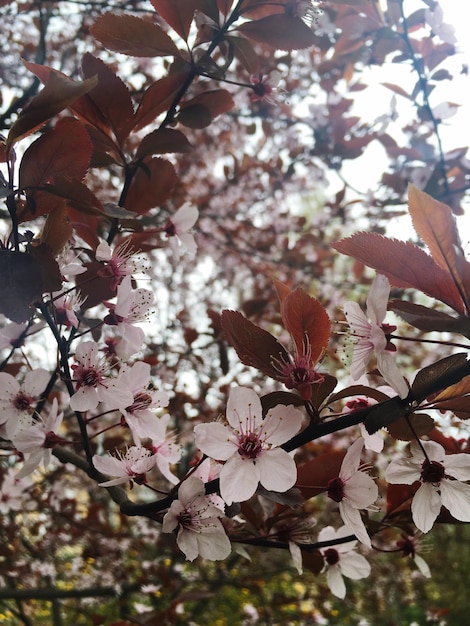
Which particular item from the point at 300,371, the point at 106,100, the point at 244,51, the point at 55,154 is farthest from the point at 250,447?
the point at 244,51

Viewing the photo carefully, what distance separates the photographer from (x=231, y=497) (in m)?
0.56

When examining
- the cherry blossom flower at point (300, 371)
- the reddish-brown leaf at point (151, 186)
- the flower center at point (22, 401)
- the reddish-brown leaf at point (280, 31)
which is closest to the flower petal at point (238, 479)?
the cherry blossom flower at point (300, 371)

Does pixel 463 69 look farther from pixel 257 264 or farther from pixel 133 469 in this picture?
pixel 257 264

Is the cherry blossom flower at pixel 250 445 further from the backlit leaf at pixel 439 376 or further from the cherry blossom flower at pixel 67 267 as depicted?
the cherry blossom flower at pixel 67 267

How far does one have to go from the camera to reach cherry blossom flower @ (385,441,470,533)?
1.97ft

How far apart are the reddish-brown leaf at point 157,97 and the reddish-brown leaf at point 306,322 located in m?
0.43

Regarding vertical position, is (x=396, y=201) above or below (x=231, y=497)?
above

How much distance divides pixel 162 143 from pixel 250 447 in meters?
0.48

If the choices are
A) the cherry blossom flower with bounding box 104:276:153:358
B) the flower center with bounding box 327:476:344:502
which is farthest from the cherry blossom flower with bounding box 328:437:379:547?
the cherry blossom flower with bounding box 104:276:153:358

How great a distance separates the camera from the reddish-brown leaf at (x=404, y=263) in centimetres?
53

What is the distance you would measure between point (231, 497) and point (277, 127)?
3.20m

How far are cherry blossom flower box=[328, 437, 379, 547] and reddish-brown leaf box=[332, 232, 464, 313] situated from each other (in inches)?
7.5

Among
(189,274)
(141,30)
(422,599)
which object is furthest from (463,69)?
(422,599)

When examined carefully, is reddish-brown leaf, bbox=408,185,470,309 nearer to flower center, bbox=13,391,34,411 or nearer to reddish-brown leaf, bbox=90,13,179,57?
reddish-brown leaf, bbox=90,13,179,57
